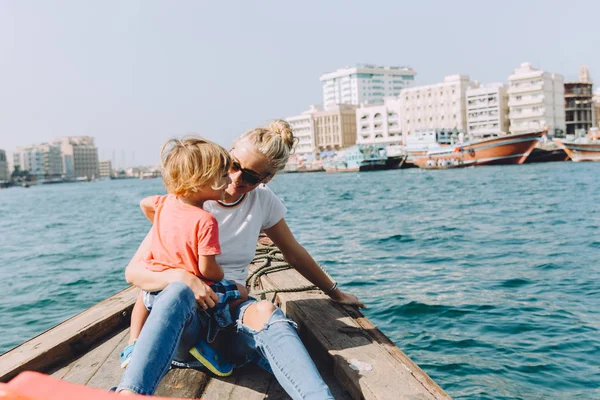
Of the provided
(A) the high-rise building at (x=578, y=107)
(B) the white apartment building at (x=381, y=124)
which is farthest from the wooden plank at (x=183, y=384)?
(B) the white apartment building at (x=381, y=124)

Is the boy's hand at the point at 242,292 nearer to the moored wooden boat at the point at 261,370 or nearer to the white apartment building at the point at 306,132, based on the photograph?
the moored wooden boat at the point at 261,370

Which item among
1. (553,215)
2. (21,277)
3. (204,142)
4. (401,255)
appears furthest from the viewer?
(553,215)

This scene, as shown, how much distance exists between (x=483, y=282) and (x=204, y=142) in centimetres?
549

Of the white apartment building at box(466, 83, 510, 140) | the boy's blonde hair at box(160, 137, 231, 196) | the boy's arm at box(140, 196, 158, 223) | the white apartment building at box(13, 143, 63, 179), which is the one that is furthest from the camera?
the white apartment building at box(13, 143, 63, 179)

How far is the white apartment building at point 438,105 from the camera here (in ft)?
239

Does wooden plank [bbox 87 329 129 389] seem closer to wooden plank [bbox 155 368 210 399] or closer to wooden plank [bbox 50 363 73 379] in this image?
wooden plank [bbox 50 363 73 379]

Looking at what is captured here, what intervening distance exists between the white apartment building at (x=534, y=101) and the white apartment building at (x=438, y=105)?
7.00 metres

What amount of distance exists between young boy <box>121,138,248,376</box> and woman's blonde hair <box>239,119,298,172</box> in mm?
249

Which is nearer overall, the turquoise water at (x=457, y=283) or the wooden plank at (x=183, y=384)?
the wooden plank at (x=183, y=384)

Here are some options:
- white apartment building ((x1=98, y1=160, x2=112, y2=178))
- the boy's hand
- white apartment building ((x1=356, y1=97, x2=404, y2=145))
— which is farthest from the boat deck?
white apartment building ((x1=98, y1=160, x2=112, y2=178))

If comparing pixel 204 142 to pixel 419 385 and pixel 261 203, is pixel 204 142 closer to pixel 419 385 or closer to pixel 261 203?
pixel 261 203

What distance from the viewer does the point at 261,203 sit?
264 cm

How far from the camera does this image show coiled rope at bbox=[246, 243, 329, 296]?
129 inches

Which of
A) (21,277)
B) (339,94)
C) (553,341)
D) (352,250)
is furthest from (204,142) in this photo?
(339,94)
